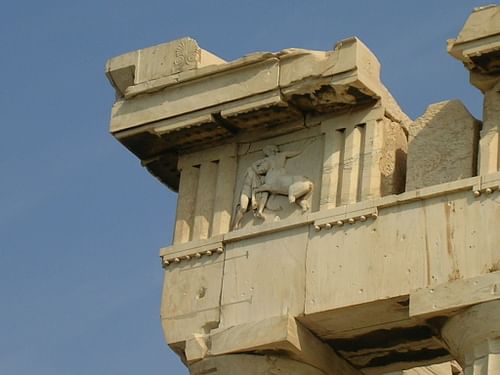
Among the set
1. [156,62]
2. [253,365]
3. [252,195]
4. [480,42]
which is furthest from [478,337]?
[156,62]

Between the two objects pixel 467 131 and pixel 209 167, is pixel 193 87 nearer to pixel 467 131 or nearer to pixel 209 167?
pixel 209 167

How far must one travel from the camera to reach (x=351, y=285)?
71.3 ft

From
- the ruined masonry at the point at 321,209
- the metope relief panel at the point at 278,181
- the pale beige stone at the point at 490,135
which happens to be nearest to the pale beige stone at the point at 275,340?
the ruined masonry at the point at 321,209

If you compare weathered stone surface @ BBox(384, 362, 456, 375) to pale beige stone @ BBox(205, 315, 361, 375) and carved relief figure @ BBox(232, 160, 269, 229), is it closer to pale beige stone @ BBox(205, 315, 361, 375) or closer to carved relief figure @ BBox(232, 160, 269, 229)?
pale beige stone @ BBox(205, 315, 361, 375)

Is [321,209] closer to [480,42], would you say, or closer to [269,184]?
[269,184]

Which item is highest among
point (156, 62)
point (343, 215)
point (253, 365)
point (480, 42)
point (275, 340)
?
point (156, 62)

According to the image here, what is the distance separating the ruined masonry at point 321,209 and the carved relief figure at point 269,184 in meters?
0.02

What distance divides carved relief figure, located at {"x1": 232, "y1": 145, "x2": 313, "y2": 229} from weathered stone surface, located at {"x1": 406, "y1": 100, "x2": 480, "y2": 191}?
1.07 m

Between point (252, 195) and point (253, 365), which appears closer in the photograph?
point (253, 365)

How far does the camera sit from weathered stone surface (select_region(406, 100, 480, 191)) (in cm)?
2202

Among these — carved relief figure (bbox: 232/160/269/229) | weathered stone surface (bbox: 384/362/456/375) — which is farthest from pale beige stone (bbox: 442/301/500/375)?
weathered stone surface (bbox: 384/362/456/375)

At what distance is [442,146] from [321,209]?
1.27m

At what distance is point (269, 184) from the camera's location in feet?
75.3

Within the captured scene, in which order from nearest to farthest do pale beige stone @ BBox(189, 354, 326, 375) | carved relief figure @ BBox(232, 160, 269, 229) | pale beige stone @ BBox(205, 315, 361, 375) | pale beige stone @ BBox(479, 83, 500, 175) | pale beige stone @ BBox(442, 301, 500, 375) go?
pale beige stone @ BBox(442, 301, 500, 375)
pale beige stone @ BBox(479, 83, 500, 175)
pale beige stone @ BBox(205, 315, 361, 375)
pale beige stone @ BBox(189, 354, 326, 375)
carved relief figure @ BBox(232, 160, 269, 229)
